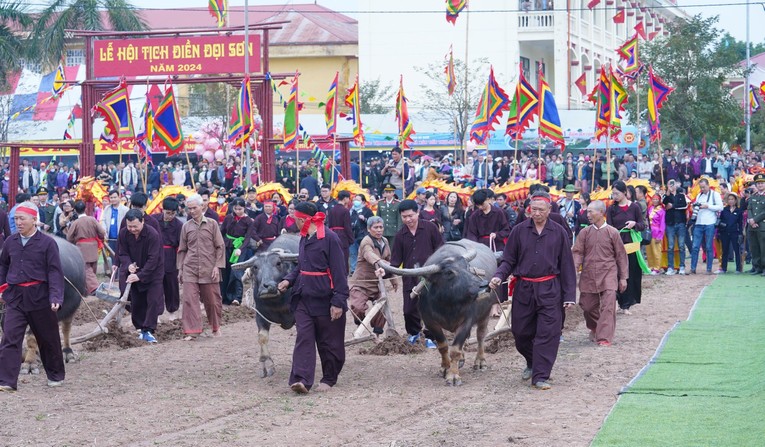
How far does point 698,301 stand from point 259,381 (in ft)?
30.1

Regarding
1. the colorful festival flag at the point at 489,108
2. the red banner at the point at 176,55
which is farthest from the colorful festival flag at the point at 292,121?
the colorful festival flag at the point at 489,108

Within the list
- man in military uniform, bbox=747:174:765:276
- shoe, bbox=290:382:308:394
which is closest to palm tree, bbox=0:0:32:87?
man in military uniform, bbox=747:174:765:276

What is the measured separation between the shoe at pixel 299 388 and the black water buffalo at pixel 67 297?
316cm

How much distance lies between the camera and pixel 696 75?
131 feet

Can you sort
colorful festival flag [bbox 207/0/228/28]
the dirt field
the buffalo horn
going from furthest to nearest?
colorful festival flag [bbox 207/0/228/28] → the buffalo horn → the dirt field

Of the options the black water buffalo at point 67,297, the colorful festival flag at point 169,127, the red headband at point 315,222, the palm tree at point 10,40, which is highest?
the palm tree at point 10,40

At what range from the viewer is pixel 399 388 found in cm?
1116

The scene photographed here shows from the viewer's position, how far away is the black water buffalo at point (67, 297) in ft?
40.6

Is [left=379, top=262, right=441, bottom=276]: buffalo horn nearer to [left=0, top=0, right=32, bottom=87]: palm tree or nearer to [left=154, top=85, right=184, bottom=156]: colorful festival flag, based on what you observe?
[left=154, top=85, right=184, bottom=156]: colorful festival flag

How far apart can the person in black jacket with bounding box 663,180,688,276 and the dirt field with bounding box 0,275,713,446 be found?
899 centimetres

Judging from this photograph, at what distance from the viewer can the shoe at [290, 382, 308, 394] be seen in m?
A: 10.7

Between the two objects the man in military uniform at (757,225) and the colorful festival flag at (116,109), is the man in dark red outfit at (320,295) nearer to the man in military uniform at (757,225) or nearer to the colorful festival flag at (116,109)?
the colorful festival flag at (116,109)

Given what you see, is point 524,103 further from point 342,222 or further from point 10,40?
point 10,40

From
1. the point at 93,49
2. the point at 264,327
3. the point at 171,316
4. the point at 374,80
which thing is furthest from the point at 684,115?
the point at 264,327
